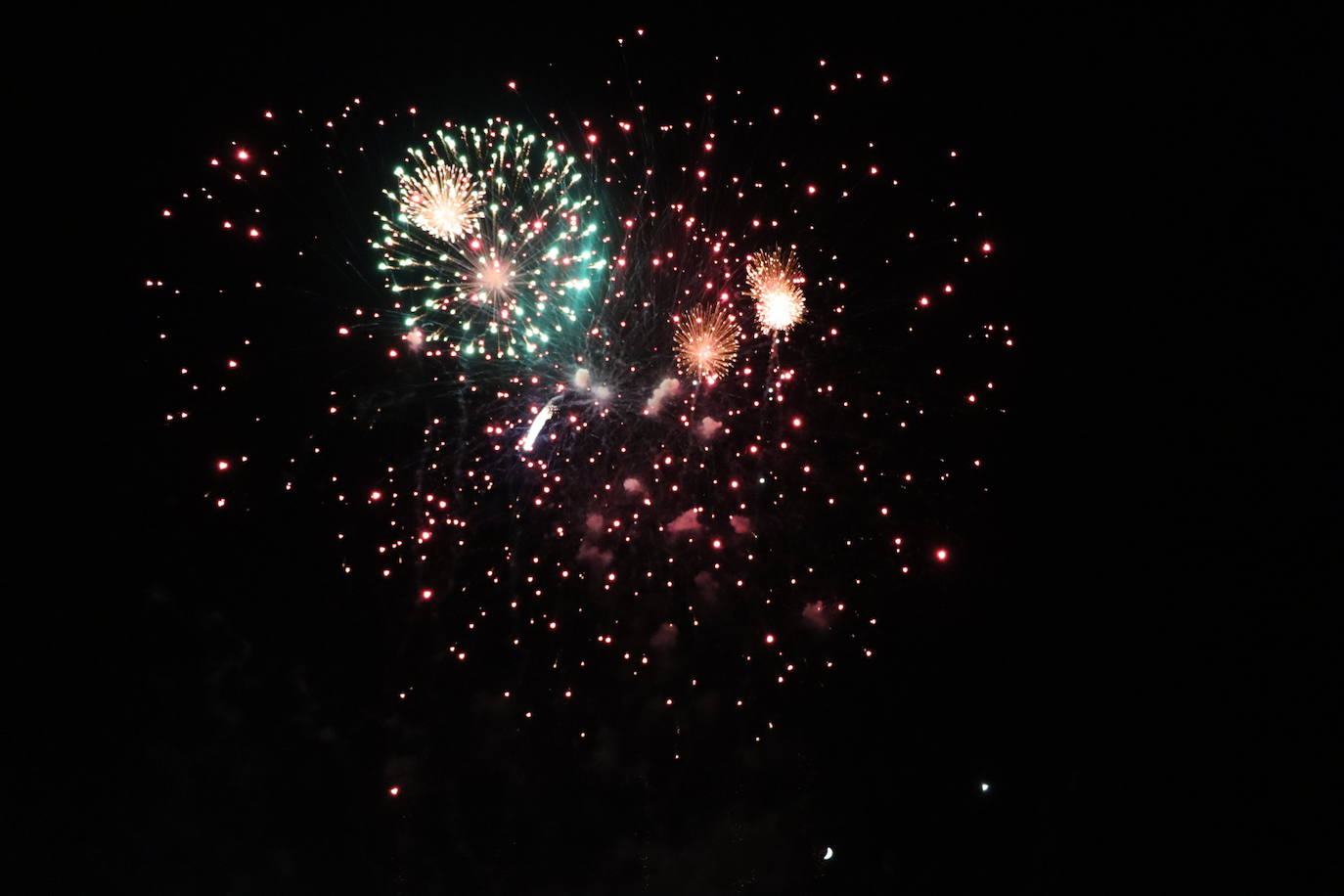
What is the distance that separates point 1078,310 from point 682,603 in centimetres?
284

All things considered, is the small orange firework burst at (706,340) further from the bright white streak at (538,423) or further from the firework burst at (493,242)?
the bright white streak at (538,423)

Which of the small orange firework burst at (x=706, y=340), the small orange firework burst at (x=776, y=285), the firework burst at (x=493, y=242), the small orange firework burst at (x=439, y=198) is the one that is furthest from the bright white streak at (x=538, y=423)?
the small orange firework burst at (x=776, y=285)

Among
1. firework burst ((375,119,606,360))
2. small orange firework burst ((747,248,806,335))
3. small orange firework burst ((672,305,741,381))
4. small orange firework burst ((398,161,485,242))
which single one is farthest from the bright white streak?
small orange firework burst ((747,248,806,335))

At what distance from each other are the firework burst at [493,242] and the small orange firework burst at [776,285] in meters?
0.83

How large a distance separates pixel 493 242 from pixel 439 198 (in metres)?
0.37

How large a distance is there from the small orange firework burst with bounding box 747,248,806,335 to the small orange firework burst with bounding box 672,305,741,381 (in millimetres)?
193

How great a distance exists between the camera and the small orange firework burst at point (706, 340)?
3.82m

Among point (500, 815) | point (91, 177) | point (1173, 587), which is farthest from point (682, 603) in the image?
point (91, 177)

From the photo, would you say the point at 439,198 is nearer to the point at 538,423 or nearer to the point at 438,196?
the point at 438,196

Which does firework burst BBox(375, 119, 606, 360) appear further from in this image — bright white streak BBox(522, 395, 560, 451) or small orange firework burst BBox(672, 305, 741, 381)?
small orange firework burst BBox(672, 305, 741, 381)

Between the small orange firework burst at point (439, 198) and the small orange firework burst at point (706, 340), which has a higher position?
the small orange firework burst at point (439, 198)

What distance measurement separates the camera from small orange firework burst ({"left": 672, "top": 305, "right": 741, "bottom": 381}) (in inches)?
150

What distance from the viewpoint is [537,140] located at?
351cm

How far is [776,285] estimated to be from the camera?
3717mm
